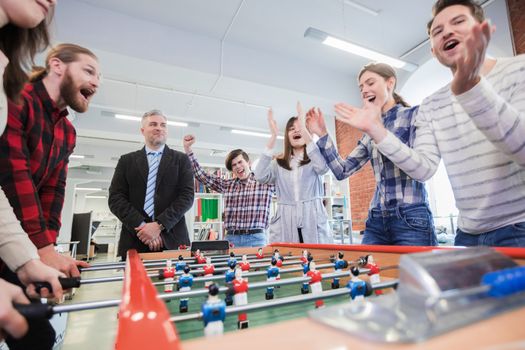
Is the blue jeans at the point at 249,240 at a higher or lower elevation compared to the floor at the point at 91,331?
higher

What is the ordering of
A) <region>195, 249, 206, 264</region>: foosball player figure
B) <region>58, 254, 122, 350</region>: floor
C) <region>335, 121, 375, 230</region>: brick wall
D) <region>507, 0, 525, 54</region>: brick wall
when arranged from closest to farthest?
<region>195, 249, 206, 264</region>: foosball player figure
<region>58, 254, 122, 350</region>: floor
<region>507, 0, 525, 54</region>: brick wall
<region>335, 121, 375, 230</region>: brick wall

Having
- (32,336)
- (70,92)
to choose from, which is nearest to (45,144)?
(70,92)

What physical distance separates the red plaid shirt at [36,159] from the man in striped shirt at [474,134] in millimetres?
1260

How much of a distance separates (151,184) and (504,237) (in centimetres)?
209

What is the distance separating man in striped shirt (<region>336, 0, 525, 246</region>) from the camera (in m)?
0.80

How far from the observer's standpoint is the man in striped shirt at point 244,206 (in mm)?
2777

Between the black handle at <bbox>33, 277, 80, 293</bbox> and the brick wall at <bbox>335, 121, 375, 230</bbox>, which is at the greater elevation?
the brick wall at <bbox>335, 121, 375, 230</bbox>

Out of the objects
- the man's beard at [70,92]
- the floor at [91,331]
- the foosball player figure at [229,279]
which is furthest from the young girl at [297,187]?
the man's beard at [70,92]

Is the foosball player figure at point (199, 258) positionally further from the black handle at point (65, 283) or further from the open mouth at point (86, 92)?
the open mouth at point (86, 92)

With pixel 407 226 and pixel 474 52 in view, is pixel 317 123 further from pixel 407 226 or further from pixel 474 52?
pixel 474 52

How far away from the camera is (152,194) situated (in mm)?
2191

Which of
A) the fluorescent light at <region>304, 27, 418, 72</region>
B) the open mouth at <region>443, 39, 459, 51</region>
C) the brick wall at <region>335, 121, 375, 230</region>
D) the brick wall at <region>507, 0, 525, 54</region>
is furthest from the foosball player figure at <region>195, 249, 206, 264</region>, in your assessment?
the brick wall at <region>335, 121, 375, 230</region>

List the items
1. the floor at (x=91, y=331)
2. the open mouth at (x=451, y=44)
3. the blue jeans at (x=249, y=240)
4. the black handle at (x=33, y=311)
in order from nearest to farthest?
the black handle at (x=33, y=311) → the open mouth at (x=451, y=44) → the floor at (x=91, y=331) → the blue jeans at (x=249, y=240)

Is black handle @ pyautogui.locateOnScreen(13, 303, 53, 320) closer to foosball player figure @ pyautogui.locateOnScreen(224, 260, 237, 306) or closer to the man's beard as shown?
foosball player figure @ pyautogui.locateOnScreen(224, 260, 237, 306)
